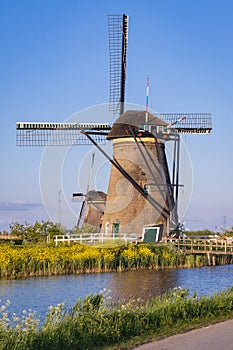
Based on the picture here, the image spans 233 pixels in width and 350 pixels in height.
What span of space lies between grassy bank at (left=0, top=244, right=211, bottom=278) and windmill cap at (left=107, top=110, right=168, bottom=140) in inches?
256

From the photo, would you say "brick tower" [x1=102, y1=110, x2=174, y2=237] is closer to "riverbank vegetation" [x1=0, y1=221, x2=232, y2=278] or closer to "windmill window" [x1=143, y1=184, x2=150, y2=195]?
"windmill window" [x1=143, y1=184, x2=150, y2=195]

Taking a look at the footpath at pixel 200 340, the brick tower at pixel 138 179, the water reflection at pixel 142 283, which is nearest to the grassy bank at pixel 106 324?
the footpath at pixel 200 340

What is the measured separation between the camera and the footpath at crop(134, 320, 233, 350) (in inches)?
326

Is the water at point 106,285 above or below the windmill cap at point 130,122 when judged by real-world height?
below

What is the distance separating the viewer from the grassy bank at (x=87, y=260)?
71.5ft

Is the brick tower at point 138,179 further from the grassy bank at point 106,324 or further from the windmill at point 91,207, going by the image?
the grassy bank at point 106,324

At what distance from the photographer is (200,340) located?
873 cm

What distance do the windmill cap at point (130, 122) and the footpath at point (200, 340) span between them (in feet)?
72.1

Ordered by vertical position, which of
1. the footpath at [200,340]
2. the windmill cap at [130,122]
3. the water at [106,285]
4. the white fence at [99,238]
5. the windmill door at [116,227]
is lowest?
the water at [106,285]

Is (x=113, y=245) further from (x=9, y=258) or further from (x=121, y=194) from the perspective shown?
(x=9, y=258)

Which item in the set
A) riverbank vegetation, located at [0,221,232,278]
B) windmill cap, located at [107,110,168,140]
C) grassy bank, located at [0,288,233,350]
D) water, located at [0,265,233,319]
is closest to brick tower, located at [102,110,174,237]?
windmill cap, located at [107,110,168,140]

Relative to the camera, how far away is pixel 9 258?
21688mm

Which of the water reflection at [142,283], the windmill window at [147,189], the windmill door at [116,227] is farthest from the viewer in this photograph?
the windmill door at [116,227]

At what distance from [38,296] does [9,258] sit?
5419mm
